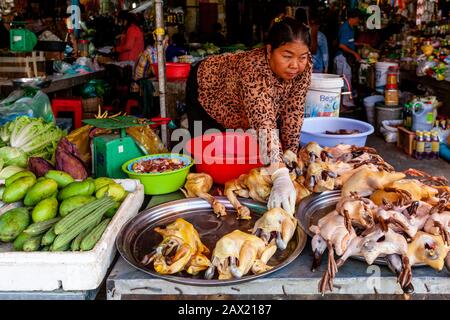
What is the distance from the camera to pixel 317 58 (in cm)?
711

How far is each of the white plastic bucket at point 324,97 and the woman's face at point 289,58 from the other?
1.07 metres

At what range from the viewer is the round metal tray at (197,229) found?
55.0 inches

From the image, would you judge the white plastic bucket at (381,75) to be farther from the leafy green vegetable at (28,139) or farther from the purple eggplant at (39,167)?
the purple eggplant at (39,167)

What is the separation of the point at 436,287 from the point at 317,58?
20.2 feet

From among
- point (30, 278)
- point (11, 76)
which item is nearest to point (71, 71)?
point (11, 76)

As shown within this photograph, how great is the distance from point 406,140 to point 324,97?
1.36 m

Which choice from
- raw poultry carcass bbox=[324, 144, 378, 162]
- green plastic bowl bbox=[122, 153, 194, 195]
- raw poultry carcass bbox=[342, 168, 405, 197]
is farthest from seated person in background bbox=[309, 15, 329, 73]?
raw poultry carcass bbox=[342, 168, 405, 197]

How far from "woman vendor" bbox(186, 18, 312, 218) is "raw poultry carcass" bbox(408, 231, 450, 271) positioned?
0.48m

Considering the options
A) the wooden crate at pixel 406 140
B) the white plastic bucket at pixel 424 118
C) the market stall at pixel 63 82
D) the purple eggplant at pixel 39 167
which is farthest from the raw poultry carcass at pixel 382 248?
the market stall at pixel 63 82

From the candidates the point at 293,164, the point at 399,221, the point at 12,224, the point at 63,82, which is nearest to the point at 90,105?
the point at 63,82

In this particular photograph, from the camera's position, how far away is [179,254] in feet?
4.60

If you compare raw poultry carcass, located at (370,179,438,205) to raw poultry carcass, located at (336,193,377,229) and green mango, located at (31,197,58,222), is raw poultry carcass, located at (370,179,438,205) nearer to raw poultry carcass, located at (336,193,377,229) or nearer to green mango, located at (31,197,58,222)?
raw poultry carcass, located at (336,193,377,229)

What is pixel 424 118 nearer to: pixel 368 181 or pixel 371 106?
pixel 371 106
